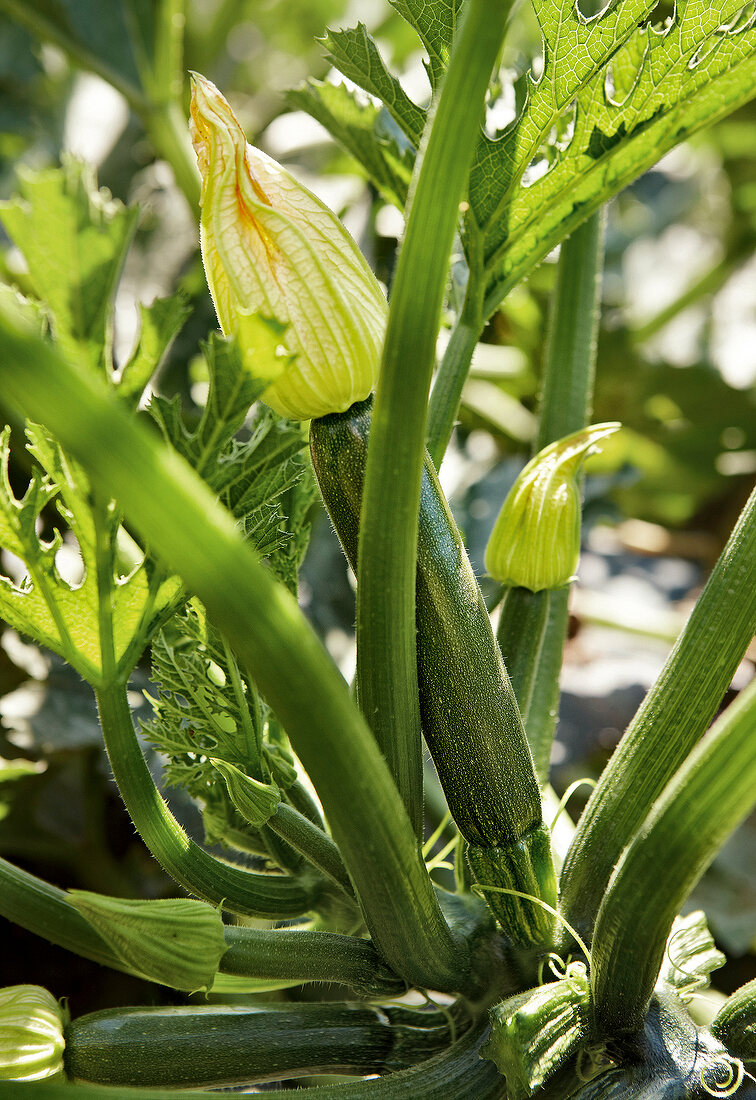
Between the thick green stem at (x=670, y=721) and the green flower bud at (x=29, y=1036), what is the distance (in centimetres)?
37

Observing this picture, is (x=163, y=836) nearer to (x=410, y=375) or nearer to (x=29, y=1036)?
(x=29, y=1036)

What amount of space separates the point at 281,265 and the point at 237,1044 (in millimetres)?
520

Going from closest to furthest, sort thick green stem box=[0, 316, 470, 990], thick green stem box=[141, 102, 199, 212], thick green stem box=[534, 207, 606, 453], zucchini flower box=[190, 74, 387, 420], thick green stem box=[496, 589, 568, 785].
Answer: thick green stem box=[0, 316, 470, 990]
zucchini flower box=[190, 74, 387, 420]
thick green stem box=[496, 589, 568, 785]
thick green stem box=[534, 207, 606, 453]
thick green stem box=[141, 102, 199, 212]

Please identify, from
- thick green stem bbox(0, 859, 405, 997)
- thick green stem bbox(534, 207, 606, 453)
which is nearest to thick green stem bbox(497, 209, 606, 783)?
thick green stem bbox(534, 207, 606, 453)

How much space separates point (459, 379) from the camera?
856 mm

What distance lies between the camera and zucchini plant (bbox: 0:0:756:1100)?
519mm

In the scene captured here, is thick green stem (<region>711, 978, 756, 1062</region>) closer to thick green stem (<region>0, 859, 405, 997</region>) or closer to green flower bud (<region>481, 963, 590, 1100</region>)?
green flower bud (<region>481, 963, 590, 1100</region>)

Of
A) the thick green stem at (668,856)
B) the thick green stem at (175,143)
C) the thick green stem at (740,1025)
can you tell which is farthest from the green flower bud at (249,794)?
the thick green stem at (175,143)

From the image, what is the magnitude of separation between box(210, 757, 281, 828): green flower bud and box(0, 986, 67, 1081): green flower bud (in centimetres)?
19

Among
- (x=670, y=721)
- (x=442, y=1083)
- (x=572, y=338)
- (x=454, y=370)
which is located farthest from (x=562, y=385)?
(x=442, y=1083)

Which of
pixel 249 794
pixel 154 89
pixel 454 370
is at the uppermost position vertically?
pixel 154 89

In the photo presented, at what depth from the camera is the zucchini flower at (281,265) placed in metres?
0.59

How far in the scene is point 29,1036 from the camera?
663 millimetres

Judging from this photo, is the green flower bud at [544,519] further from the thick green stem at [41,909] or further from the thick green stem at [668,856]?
the thick green stem at [41,909]
